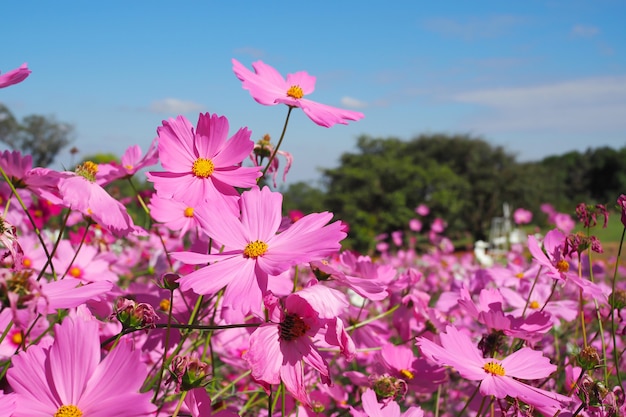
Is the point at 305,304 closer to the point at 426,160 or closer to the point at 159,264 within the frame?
the point at 159,264

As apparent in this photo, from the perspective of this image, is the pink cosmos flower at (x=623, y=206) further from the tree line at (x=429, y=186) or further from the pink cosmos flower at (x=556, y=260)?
the tree line at (x=429, y=186)

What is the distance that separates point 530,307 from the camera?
111cm

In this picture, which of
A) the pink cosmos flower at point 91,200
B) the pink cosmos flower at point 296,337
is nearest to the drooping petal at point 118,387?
the pink cosmos flower at point 296,337

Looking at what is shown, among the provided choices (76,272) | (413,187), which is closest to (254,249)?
(76,272)

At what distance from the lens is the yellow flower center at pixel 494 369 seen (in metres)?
0.58

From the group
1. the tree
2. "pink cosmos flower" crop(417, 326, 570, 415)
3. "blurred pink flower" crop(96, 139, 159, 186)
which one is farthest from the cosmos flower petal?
the tree

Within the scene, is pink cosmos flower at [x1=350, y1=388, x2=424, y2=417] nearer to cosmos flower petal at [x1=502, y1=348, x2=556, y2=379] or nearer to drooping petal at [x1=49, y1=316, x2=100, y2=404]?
cosmos flower petal at [x1=502, y1=348, x2=556, y2=379]

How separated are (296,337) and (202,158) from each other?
20cm

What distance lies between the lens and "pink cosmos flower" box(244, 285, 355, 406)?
1.57ft

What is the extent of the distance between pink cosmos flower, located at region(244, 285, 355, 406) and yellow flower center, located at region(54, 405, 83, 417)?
0.13 metres

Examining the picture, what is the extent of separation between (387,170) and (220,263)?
37.5 feet

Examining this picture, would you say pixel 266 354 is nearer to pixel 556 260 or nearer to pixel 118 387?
pixel 118 387

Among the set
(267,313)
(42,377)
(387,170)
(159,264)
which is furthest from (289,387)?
(387,170)

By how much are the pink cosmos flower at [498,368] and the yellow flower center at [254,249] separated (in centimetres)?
18
